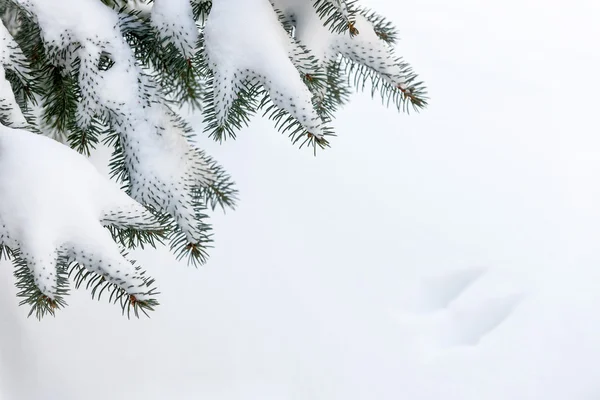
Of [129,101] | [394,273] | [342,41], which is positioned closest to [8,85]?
[129,101]

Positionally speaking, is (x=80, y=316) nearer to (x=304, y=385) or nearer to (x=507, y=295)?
(x=304, y=385)

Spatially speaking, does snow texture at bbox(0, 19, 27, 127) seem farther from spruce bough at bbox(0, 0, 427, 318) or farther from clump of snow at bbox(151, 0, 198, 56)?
clump of snow at bbox(151, 0, 198, 56)

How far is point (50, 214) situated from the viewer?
3.18 feet

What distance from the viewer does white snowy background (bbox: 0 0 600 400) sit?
75.9 inches

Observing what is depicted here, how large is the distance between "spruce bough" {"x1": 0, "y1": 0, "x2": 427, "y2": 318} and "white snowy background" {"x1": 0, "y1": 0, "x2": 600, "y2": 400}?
2.87 feet

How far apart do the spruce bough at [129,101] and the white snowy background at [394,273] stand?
0.87m

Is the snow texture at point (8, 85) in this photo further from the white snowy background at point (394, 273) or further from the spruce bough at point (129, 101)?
the white snowy background at point (394, 273)

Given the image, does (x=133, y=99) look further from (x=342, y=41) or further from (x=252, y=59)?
(x=342, y=41)

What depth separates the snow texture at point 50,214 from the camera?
37.9 inches

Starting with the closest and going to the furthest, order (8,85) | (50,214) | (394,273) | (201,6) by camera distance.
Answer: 1. (50,214)
2. (8,85)
3. (201,6)
4. (394,273)

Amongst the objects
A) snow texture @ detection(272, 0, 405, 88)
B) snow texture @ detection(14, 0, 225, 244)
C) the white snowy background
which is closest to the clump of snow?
snow texture @ detection(14, 0, 225, 244)

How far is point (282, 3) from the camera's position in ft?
4.14

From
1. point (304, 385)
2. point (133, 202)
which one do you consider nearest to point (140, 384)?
point (304, 385)

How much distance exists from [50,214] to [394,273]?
5.29 ft
